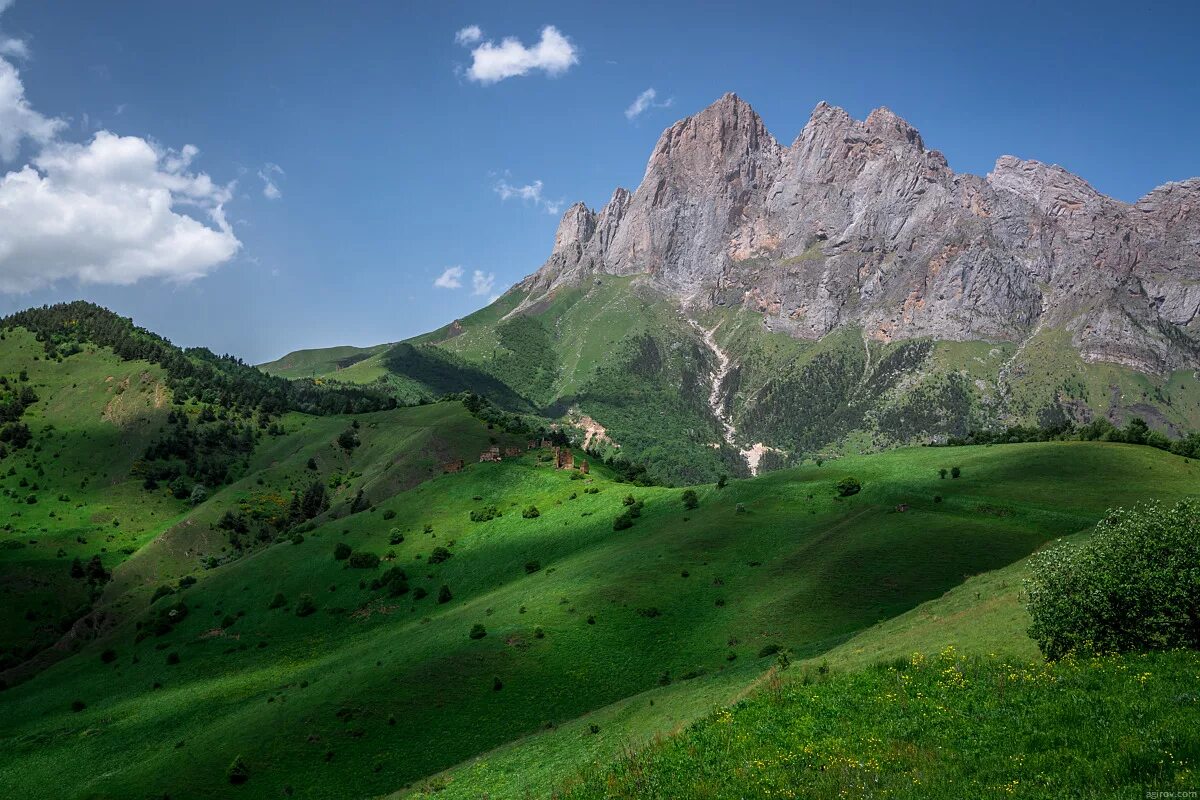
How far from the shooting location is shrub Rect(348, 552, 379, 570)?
108m

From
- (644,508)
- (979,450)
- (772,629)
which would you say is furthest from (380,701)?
(979,450)

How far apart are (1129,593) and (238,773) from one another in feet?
195

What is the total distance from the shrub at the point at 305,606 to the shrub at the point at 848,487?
7557 cm

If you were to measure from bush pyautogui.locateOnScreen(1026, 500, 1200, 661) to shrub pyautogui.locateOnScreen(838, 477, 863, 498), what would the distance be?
200ft

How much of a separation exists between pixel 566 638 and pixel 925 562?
36.6m

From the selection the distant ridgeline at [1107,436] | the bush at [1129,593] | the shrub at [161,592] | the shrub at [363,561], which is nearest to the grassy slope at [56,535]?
the shrub at [161,592]

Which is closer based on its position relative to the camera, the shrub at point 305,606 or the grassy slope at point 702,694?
the grassy slope at point 702,694

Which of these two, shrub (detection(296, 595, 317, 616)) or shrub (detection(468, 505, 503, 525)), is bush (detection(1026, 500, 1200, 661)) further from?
shrub (detection(468, 505, 503, 525))

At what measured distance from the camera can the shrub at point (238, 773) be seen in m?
53.7

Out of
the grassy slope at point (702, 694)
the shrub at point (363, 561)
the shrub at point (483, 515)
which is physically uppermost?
the shrub at point (483, 515)

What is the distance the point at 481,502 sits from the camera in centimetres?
12850

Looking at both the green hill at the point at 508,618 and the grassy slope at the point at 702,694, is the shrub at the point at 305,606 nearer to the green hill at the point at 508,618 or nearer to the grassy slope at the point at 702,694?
the green hill at the point at 508,618

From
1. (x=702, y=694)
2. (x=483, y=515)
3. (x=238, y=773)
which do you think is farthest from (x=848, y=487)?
(x=238, y=773)

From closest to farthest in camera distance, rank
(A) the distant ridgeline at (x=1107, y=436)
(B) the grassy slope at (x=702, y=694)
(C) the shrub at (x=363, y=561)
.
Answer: (B) the grassy slope at (x=702, y=694) < (C) the shrub at (x=363, y=561) < (A) the distant ridgeline at (x=1107, y=436)
